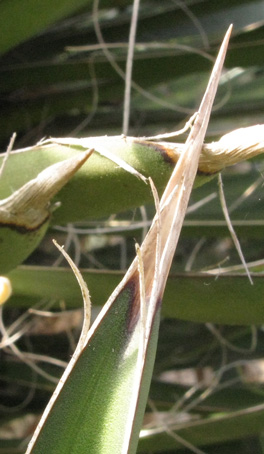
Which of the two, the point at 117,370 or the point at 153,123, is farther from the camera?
the point at 153,123

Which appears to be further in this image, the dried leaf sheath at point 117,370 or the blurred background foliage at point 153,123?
the blurred background foliage at point 153,123

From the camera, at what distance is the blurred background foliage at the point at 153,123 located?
24.1 inches

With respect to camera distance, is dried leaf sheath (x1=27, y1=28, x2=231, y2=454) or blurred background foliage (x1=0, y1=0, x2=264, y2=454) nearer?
dried leaf sheath (x1=27, y1=28, x2=231, y2=454)

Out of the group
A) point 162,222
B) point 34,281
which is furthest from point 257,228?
point 162,222

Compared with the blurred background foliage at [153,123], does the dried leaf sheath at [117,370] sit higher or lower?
lower

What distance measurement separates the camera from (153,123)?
0.83 meters

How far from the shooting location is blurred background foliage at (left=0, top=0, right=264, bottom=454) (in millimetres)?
613

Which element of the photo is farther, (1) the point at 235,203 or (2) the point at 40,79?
(2) the point at 40,79

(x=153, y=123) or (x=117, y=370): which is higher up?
(x=153, y=123)

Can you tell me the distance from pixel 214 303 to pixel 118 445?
0.21 m

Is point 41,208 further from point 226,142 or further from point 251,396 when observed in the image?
point 251,396

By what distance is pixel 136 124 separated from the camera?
32.3 inches

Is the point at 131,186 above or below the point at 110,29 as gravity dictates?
below

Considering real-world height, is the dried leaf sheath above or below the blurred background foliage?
below
